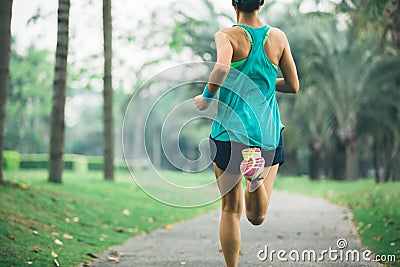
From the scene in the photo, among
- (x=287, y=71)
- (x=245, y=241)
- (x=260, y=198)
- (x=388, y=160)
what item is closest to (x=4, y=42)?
(x=245, y=241)

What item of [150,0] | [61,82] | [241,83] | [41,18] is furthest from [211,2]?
[241,83]

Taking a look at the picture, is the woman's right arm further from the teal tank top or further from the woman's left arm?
the woman's left arm

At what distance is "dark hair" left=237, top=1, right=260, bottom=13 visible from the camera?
3.85m

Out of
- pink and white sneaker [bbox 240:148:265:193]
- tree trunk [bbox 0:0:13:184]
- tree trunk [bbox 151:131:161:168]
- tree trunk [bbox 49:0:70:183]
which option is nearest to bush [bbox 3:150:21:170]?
tree trunk [bbox 49:0:70:183]

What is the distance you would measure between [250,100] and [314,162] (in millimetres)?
26250

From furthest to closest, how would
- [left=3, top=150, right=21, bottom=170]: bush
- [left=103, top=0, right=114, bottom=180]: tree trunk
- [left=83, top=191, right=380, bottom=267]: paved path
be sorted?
[left=3, top=150, right=21, bottom=170]: bush, [left=103, top=0, right=114, bottom=180]: tree trunk, [left=83, top=191, right=380, bottom=267]: paved path

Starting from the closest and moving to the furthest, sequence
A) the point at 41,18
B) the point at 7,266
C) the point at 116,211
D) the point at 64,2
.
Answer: the point at 7,266 → the point at 116,211 → the point at 64,2 → the point at 41,18

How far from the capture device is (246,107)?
3.73 m

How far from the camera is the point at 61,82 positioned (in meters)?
12.2

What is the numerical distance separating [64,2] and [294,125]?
1881cm

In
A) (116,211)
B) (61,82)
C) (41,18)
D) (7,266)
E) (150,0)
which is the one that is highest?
(150,0)

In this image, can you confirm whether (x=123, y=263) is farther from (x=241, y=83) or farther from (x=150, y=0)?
(x=150, y=0)

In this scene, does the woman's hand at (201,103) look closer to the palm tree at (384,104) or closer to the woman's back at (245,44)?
the woman's back at (245,44)

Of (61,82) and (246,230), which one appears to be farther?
(61,82)
